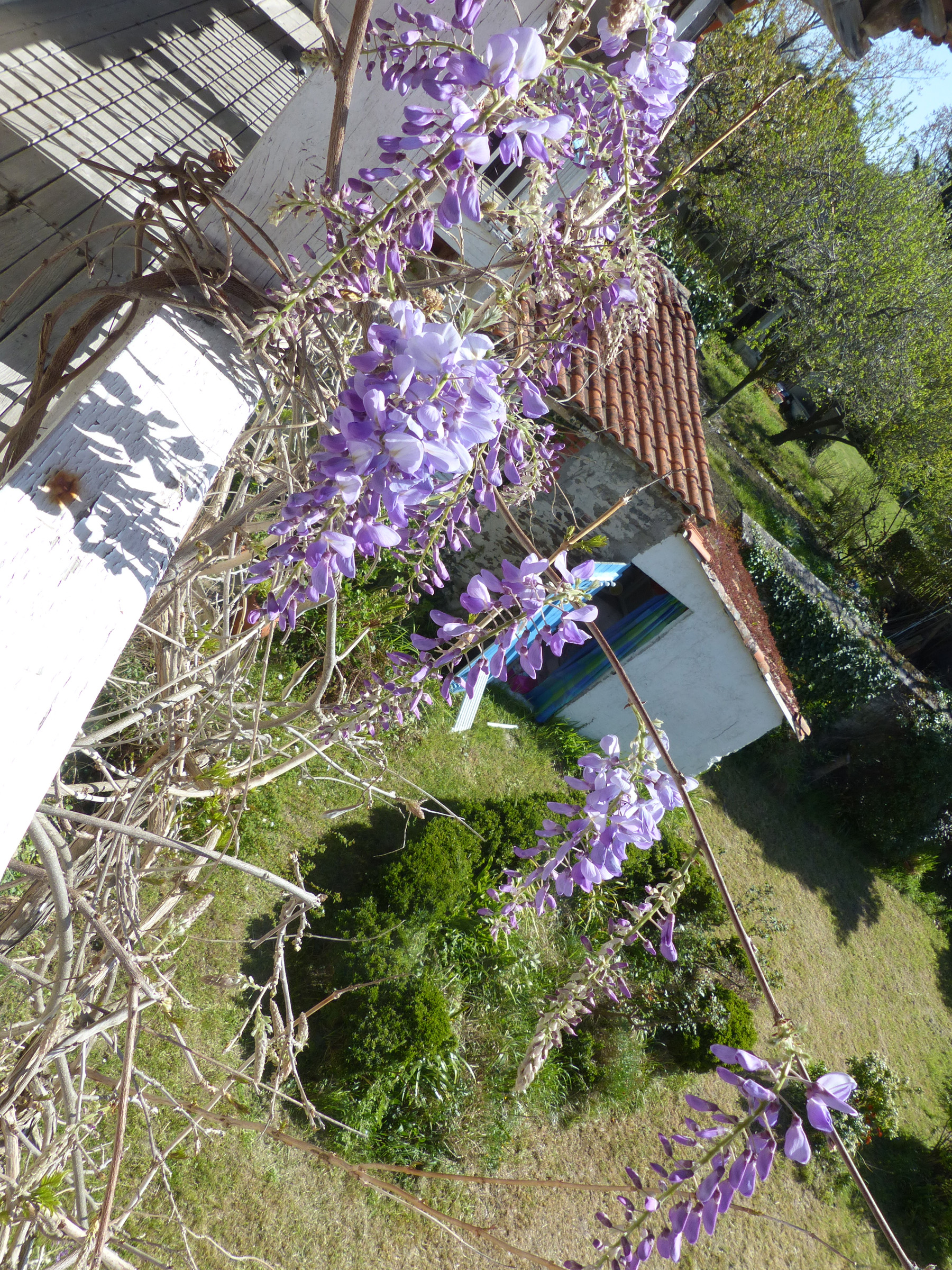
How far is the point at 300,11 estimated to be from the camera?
17.1 ft

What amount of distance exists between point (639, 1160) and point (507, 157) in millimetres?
5913

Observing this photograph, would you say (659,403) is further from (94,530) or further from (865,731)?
(865,731)

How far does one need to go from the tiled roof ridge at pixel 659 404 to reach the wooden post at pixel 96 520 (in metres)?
4.63

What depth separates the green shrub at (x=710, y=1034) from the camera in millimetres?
5684

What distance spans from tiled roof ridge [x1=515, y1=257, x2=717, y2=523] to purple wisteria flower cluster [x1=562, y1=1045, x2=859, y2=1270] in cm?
471

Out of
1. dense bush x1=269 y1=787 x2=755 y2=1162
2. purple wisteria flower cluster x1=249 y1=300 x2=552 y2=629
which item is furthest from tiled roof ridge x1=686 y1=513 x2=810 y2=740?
purple wisteria flower cluster x1=249 y1=300 x2=552 y2=629

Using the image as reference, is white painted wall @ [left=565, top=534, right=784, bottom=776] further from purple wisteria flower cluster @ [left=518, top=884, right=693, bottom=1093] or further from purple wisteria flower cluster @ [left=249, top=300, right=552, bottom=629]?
purple wisteria flower cluster @ [left=249, top=300, right=552, bottom=629]

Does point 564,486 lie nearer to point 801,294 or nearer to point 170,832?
point 170,832

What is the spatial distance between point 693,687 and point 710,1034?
3.21 m

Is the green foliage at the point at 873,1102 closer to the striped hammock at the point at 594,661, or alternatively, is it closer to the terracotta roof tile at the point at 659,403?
the striped hammock at the point at 594,661

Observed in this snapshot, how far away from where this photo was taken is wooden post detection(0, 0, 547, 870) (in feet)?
1.76

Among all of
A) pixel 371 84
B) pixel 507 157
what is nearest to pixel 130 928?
pixel 507 157

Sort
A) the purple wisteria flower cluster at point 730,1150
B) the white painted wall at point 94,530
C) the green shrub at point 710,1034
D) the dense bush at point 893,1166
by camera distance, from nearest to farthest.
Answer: the white painted wall at point 94,530 < the purple wisteria flower cluster at point 730,1150 < the green shrub at point 710,1034 < the dense bush at point 893,1166

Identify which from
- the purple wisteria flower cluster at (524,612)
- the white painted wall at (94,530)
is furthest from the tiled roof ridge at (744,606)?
the white painted wall at (94,530)
